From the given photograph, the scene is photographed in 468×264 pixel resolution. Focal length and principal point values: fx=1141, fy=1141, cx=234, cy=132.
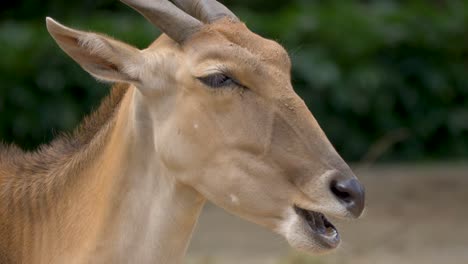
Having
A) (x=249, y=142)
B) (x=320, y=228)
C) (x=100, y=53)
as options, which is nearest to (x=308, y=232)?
(x=320, y=228)

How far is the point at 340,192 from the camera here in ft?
15.7

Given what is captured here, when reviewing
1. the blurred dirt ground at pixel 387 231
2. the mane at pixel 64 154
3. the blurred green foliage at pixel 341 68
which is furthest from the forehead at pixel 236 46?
the blurred green foliage at pixel 341 68

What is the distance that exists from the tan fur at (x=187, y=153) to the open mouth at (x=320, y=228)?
3cm

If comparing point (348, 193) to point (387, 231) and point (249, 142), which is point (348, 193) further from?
point (387, 231)

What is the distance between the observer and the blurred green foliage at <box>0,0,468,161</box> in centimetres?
1314

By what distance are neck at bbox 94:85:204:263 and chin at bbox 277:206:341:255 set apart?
1.62 ft

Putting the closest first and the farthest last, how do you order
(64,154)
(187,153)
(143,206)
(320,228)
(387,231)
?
(320,228), (187,153), (143,206), (64,154), (387,231)

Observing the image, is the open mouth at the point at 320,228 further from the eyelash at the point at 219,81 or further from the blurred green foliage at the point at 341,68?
the blurred green foliage at the point at 341,68

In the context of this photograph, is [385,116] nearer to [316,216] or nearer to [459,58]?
[459,58]

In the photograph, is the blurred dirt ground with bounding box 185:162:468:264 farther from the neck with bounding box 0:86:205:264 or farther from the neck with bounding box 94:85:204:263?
the neck with bounding box 94:85:204:263

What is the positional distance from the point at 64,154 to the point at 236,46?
1.16m

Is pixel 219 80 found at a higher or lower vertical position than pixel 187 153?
higher

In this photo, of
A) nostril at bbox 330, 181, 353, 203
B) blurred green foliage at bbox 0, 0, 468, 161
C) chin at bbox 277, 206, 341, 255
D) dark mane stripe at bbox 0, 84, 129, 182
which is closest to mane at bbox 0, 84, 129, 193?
dark mane stripe at bbox 0, 84, 129, 182

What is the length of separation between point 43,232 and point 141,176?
655mm
